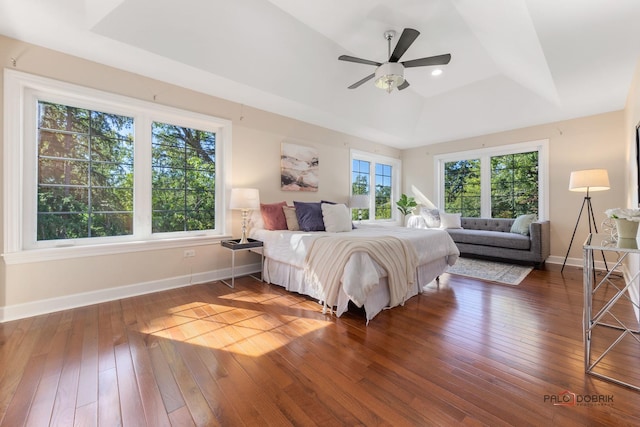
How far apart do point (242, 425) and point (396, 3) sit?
3629 mm

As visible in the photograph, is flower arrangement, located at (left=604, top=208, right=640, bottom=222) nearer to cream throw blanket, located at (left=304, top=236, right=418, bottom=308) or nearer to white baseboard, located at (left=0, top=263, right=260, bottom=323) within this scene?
cream throw blanket, located at (left=304, top=236, right=418, bottom=308)

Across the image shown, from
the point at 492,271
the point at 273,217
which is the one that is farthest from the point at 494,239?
the point at 273,217

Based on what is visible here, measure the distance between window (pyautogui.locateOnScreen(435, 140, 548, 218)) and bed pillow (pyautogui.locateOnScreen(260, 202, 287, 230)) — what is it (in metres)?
4.11

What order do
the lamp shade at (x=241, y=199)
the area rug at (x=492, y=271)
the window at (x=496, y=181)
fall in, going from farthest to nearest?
1. the window at (x=496, y=181)
2. the area rug at (x=492, y=271)
3. the lamp shade at (x=241, y=199)

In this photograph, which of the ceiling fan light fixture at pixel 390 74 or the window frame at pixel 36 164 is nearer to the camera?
the window frame at pixel 36 164

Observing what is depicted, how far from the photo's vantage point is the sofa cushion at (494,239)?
4246 mm

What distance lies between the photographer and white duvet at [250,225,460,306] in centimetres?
226

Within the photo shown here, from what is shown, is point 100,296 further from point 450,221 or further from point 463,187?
point 463,187

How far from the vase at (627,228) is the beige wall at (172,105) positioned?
145 inches

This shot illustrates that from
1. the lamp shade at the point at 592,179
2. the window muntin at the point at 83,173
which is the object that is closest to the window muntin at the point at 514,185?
the lamp shade at the point at 592,179

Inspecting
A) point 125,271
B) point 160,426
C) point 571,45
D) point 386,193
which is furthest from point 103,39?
point 386,193

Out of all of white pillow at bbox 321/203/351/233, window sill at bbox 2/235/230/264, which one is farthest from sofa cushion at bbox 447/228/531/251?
window sill at bbox 2/235/230/264

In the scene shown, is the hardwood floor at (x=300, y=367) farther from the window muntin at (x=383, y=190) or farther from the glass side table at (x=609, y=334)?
the window muntin at (x=383, y=190)

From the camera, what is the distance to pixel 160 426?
1.24 metres
